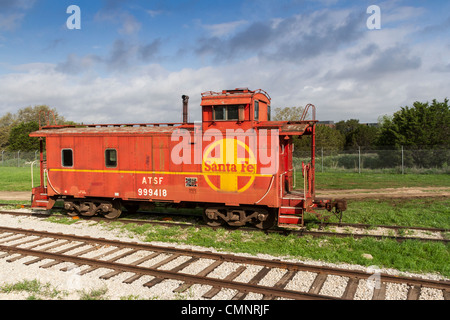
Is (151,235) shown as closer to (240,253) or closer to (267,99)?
(240,253)

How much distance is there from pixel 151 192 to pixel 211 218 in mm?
2487

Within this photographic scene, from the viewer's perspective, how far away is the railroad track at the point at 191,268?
6852mm

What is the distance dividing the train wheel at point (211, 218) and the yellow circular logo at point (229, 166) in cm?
91

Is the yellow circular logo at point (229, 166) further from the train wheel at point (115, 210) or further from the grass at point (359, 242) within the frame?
the train wheel at point (115, 210)

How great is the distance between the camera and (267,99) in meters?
13.0

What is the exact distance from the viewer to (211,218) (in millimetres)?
11727

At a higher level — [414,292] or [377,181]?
[377,181]

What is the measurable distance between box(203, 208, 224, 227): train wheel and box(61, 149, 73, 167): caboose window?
6.00m

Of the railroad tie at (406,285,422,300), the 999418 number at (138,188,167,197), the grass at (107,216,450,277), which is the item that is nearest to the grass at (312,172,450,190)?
the grass at (107,216,450,277)

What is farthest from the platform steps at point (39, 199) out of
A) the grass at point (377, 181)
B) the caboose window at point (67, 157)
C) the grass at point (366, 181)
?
the grass at point (377, 181)

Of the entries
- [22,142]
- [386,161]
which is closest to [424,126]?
[386,161]

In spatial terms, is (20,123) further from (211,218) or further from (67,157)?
(211,218)

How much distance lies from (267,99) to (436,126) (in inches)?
972
